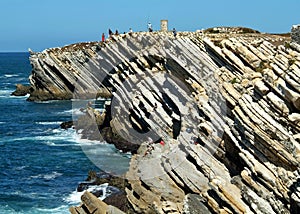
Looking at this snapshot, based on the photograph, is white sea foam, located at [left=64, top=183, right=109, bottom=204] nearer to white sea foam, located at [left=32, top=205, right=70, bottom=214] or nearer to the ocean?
the ocean

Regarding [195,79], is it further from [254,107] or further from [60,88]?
[60,88]

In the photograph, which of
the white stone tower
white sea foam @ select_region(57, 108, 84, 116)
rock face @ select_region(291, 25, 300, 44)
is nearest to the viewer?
rock face @ select_region(291, 25, 300, 44)

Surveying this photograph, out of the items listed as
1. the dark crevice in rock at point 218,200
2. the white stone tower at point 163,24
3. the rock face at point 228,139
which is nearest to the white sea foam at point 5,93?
the white stone tower at point 163,24

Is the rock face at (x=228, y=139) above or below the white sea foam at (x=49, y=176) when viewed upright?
above

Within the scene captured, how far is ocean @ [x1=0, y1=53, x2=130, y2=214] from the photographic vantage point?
128 feet

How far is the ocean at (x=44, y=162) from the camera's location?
3897 centimetres

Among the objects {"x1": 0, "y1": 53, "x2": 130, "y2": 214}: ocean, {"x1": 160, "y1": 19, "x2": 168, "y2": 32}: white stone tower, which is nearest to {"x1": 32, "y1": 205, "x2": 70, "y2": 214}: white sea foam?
{"x1": 0, "y1": 53, "x2": 130, "y2": 214}: ocean

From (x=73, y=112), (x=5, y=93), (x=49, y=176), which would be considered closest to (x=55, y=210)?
(x=49, y=176)

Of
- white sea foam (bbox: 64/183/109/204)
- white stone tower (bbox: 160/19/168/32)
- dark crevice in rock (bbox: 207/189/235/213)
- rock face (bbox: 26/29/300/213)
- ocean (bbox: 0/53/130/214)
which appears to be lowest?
ocean (bbox: 0/53/130/214)

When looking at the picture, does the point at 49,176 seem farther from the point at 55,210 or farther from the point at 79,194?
the point at 55,210

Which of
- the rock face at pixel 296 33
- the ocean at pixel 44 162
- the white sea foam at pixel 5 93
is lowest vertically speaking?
the white sea foam at pixel 5 93

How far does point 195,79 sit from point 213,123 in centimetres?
1566

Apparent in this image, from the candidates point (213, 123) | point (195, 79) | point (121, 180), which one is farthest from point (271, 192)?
point (195, 79)

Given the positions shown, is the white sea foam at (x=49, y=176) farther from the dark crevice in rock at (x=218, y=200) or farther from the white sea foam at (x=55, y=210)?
the dark crevice in rock at (x=218, y=200)
